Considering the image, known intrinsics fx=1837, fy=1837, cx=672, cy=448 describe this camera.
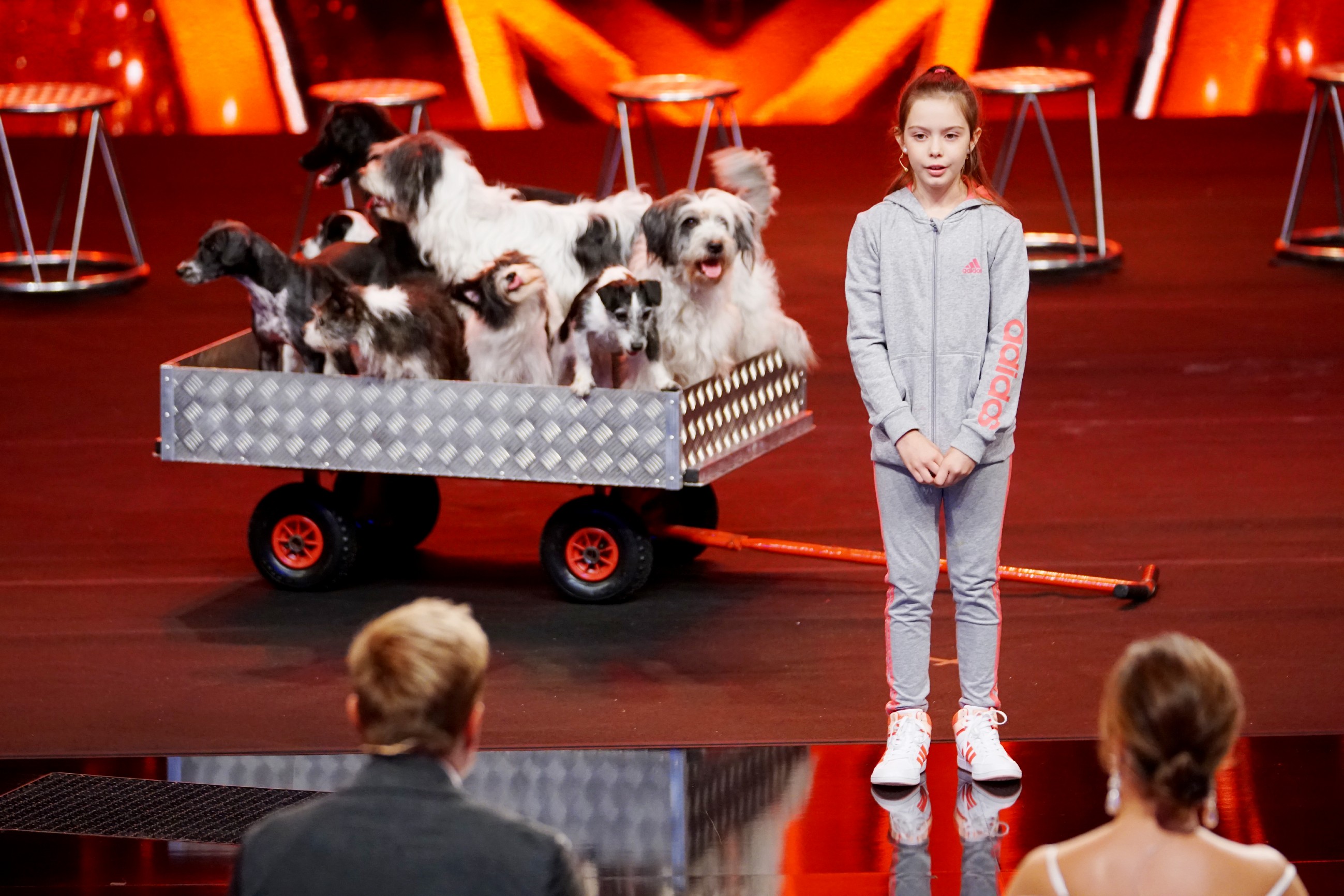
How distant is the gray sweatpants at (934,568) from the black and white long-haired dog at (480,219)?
1.51 meters

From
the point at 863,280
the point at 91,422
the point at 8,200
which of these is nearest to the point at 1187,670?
the point at 863,280

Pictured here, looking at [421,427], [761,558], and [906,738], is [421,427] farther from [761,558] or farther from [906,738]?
[906,738]

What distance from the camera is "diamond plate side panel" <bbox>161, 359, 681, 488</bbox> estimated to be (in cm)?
450

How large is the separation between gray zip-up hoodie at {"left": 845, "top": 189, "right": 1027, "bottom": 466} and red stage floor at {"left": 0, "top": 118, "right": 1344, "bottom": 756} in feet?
2.58

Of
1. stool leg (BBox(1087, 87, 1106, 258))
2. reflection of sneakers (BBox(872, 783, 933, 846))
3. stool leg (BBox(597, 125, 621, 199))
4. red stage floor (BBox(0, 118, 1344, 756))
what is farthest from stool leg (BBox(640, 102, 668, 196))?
reflection of sneakers (BBox(872, 783, 933, 846))

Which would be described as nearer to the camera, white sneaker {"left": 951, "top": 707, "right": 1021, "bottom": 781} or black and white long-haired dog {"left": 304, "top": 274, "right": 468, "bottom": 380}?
white sneaker {"left": 951, "top": 707, "right": 1021, "bottom": 781}

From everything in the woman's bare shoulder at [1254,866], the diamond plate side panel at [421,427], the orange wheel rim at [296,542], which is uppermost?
the diamond plate side panel at [421,427]

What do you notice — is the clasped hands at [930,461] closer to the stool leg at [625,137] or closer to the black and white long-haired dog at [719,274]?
the black and white long-haired dog at [719,274]

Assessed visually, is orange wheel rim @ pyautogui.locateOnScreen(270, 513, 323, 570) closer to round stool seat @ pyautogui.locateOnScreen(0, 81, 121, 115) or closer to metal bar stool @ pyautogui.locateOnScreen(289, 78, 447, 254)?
metal bar stool @ pyautogui.locateOnScreen(289, 78, 447, 254)

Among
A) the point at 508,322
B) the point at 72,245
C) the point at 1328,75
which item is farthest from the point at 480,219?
the point at 1328,75

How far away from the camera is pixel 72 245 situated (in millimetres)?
9242

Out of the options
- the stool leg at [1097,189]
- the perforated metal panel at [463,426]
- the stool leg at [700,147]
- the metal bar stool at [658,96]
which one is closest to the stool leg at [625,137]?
the metal bar stool at [658,96]

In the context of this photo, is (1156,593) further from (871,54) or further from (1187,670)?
(871,54)

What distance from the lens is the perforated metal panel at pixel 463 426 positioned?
4.49 meters
